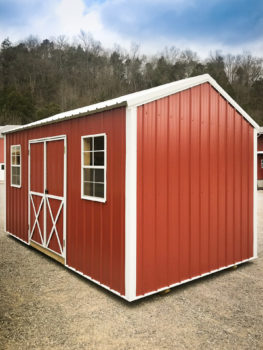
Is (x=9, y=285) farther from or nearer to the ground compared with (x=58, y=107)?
nearer to the ground

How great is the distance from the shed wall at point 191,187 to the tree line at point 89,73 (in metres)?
27.2

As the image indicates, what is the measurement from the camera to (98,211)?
490 centimetres

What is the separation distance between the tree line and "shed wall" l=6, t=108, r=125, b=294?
26978mm

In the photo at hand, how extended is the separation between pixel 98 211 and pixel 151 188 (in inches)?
Answer: 38.5

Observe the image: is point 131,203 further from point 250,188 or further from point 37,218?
point 37,218

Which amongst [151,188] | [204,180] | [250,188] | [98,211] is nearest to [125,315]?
[98,211]

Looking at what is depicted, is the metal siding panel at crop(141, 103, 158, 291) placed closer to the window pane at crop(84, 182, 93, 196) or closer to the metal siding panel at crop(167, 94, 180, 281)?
the metal siding panel at crop(167, 94, 180, 281)

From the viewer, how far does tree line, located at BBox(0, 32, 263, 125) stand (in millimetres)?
33969

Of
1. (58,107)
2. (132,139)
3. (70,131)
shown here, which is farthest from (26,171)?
(58,107)

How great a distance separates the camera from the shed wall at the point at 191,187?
14.5 feet

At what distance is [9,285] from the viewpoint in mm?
5008

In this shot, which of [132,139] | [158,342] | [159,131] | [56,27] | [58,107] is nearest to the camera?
[158,342]

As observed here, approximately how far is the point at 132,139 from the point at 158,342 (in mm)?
2447

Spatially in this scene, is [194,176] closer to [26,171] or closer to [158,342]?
[158,342]
